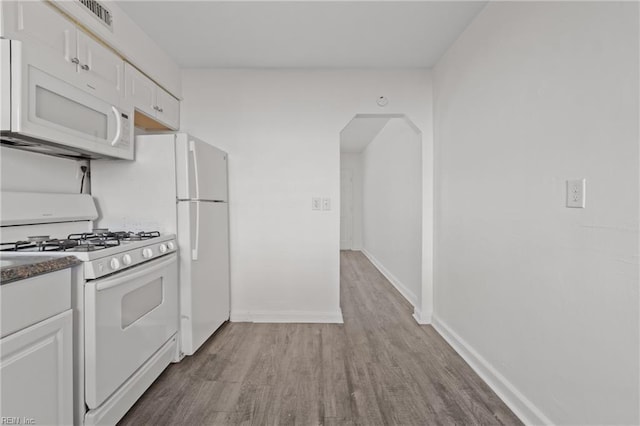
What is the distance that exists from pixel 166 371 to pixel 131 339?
56cm

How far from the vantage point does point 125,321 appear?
5.51ft

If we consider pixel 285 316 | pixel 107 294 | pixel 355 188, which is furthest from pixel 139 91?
pixel 355 188

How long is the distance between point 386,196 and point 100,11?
4.12 meters

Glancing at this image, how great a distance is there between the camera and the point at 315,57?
2785mm

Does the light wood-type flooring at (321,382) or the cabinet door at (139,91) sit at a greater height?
the cabinet door at (139,91)

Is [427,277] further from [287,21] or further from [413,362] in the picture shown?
[287,21]

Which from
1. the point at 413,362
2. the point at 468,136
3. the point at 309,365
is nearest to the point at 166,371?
the point at 309,365

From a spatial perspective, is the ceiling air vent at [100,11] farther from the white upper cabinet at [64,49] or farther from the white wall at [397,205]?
the white wall at [397,205]

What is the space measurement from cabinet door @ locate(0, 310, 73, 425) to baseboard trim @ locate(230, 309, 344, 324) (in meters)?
1.73

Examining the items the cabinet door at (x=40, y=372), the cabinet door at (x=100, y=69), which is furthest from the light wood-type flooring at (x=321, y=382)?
the cabinet door at (x=100, y=69)

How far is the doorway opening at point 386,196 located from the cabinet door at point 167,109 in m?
1.72

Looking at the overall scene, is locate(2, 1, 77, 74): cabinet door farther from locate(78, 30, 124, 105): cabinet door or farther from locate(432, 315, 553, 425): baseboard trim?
locate(432, 315, 553, 425): baseboard trim

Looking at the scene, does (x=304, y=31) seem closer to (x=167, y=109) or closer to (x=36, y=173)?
(x=167, y=109)

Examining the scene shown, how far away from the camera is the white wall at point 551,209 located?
1146mm
